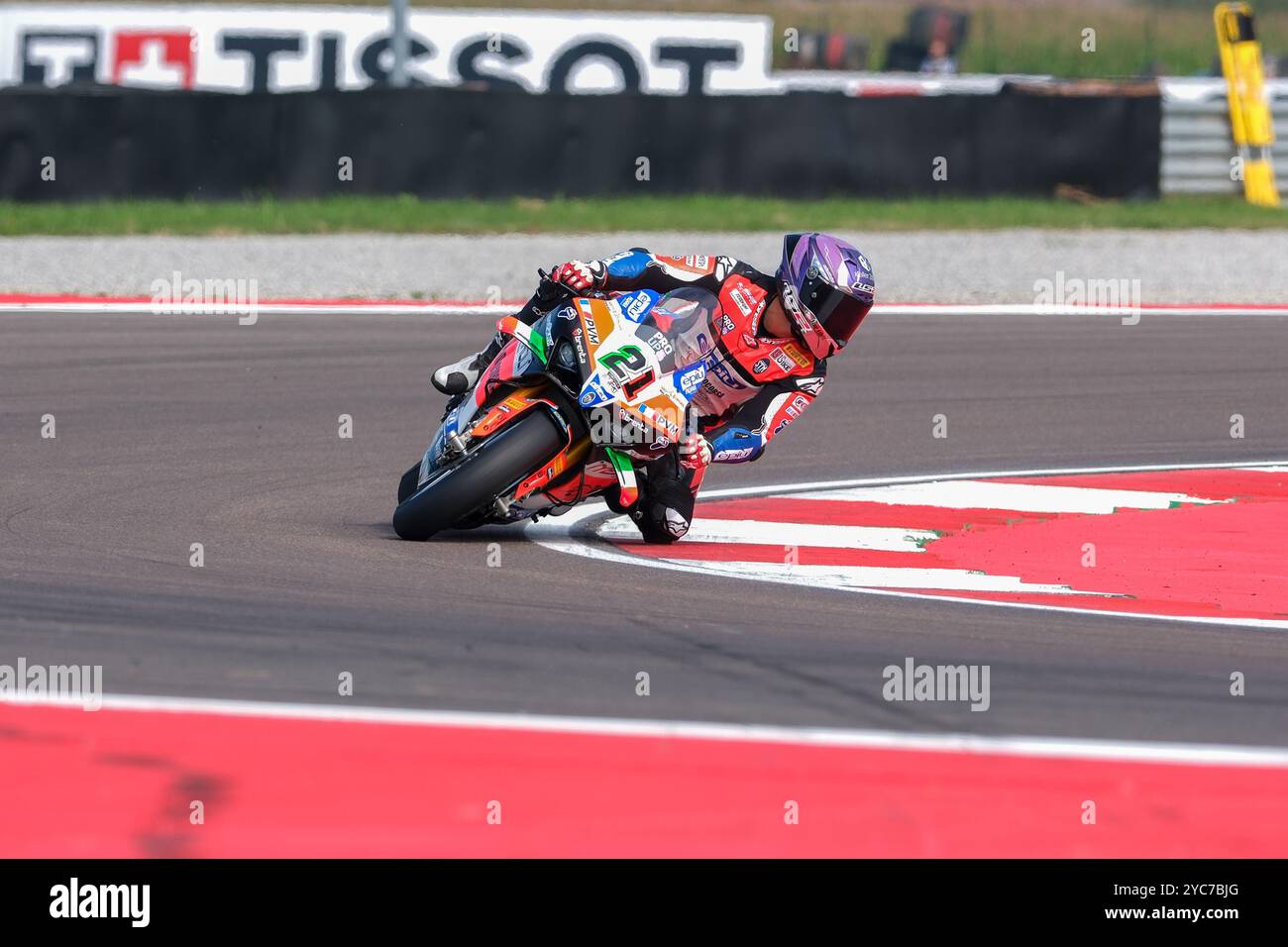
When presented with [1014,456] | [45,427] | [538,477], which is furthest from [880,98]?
[538,477]

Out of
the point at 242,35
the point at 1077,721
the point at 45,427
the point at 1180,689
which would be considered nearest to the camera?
the point at 1077,721

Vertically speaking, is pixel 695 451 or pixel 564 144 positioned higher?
pixel 564 144

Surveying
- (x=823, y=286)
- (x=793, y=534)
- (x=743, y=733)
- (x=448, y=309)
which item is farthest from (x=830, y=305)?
(x=448, y=309)

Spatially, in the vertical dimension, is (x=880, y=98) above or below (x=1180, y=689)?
above

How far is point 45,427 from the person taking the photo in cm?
1041

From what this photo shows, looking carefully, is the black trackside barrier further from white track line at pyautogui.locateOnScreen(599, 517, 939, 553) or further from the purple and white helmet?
the purple and white helmet

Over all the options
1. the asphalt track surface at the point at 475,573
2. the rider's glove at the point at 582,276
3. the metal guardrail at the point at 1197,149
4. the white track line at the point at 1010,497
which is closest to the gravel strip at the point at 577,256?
the metal guardrail at the point at 1197,149

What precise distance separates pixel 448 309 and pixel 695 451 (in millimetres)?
7481

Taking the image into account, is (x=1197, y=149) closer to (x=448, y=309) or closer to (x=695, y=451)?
(x=448, y=309)

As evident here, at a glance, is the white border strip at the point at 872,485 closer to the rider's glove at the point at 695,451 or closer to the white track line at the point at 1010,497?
the white track line at the point at 1010,497

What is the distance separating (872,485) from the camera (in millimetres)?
9938

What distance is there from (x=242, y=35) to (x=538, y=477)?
21774 millimetres

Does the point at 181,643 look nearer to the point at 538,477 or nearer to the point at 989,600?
the point at 538,477
